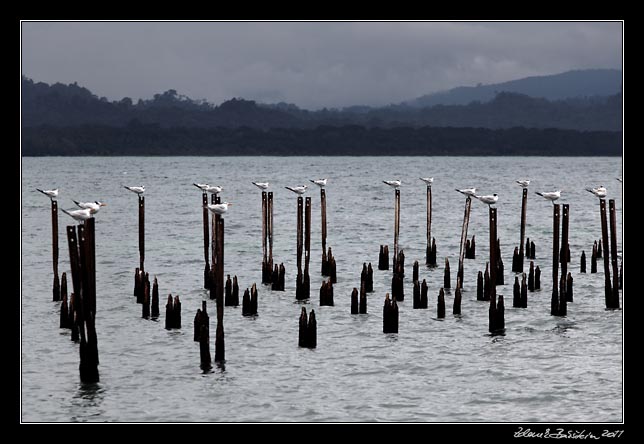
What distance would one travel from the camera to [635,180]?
827 inches

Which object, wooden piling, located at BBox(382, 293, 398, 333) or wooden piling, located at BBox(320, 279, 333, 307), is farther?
wooden piling, located at BBox(320, 279, 333, 307)

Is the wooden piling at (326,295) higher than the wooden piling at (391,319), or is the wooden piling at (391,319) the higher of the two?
the wooden piling at (326,295)

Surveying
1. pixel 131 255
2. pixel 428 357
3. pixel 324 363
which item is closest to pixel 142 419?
pixel 324 363

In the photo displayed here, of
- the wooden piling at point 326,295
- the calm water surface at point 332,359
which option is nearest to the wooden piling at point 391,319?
the calm water surface at point 332,359

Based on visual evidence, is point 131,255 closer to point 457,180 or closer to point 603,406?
point 603,406

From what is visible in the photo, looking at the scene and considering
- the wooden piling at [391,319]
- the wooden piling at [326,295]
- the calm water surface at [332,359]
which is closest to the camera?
the calm water surface at [332,359]

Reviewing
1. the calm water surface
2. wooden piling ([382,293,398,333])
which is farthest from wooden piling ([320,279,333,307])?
wooden piling ([382,293,398,333])

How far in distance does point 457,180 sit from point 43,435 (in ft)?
397

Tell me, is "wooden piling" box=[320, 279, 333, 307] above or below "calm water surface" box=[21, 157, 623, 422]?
above

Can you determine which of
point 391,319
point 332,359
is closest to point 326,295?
point 391,319

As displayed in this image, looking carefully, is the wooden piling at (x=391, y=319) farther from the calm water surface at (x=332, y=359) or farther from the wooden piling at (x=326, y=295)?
the wooden piling at (x=326, y=295)

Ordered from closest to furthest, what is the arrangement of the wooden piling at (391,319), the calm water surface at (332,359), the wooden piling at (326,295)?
the calm water surface at (332,359) → the wooden piling at (391,319) → the wooden piling at (326,295)

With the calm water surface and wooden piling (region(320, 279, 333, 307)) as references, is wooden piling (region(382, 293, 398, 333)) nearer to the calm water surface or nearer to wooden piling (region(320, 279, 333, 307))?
the calm water surface

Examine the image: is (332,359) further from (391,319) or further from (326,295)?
(326,295)
